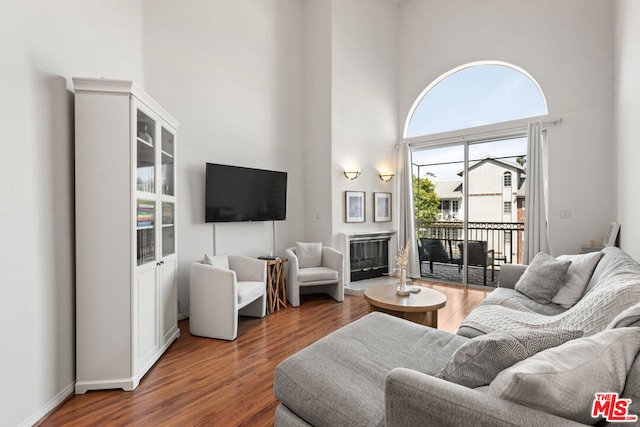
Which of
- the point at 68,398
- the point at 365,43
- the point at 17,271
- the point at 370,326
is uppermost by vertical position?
the point at 365,43

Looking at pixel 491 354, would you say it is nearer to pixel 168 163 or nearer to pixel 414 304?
pixel 414 304

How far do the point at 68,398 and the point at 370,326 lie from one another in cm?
212

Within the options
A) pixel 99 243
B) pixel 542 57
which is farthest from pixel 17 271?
pixel 542 57

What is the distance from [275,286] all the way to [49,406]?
2.41 meters

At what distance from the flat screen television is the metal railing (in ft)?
9.86

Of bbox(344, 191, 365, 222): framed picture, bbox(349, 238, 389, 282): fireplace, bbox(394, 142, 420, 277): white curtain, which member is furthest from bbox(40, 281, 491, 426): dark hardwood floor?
bbox(394, 142, 420, 277): white curtain

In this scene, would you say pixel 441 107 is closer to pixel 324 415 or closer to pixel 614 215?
pixel 614 215

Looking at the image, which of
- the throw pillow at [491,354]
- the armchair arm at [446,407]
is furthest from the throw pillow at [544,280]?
the armchair arm at [446,407]

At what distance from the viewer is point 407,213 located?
5.80 meters

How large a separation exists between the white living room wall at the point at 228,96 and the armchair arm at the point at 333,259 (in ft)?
2.45

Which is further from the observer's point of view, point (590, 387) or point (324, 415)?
point (324, 415)

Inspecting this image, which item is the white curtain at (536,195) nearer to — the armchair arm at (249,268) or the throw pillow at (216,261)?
the armchair arm at (249,268)

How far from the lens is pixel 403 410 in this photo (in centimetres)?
105

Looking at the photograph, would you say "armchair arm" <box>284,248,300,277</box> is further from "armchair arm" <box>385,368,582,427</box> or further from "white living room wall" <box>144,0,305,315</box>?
"armchair arm" <box>385,368,582,427</box>
